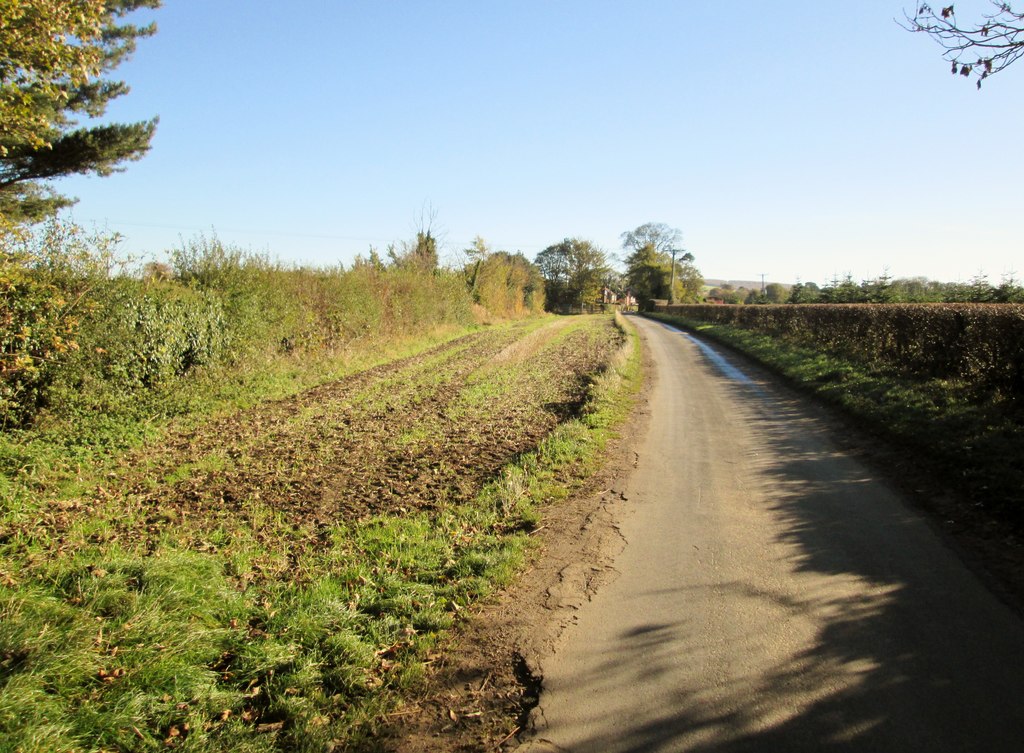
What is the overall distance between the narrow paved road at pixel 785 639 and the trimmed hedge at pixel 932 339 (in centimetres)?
519

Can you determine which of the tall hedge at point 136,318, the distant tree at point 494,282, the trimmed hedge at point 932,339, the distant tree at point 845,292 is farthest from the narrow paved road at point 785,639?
the distant tree at point 494,282

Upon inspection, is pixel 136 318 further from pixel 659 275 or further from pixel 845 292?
pixel 659 275

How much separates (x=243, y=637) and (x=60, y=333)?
673 cm

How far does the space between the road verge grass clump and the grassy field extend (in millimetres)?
4258

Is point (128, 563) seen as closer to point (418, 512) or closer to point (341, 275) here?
point (418, 512)

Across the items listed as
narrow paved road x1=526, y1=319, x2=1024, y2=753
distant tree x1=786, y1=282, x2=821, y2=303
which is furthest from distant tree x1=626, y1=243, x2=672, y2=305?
narrow paved road x1=526, y1=319, x2=1024, y2=753

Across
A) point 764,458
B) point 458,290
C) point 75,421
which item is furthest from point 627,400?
point 458,290

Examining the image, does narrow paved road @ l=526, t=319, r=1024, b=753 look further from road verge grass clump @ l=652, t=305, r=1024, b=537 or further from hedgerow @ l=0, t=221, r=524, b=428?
hedgerow @ l=0, t=221, r=524, b=428

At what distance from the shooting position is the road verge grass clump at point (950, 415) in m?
5.99

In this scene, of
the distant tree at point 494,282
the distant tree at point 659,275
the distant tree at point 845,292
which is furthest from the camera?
the distant tree at point 659,275

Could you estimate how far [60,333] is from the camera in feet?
26.5

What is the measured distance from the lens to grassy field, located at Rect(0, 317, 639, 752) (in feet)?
→ 9.84

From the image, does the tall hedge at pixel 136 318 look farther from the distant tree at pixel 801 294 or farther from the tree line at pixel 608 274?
the tree line at pixel 608 274

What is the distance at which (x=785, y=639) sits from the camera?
367 cm
